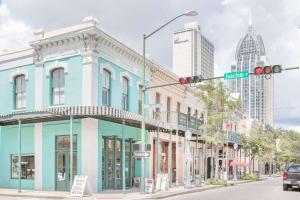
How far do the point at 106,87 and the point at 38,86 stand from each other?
3836 mm

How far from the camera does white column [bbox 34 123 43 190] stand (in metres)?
25.1

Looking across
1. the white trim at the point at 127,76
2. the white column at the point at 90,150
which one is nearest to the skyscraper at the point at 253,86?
the white trim at the point at 127,76

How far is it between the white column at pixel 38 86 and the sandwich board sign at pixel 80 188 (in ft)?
21.1

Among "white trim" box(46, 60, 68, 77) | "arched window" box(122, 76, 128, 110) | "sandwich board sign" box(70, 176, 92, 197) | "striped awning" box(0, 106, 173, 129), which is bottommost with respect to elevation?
"sandwich board sign" box(70, 176, 92, 197)

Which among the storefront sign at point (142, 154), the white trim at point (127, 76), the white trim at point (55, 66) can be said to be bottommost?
the storefront sign at point (142, 154)

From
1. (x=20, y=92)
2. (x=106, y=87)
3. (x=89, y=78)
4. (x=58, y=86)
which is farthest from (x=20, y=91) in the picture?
(x=89, y=78)

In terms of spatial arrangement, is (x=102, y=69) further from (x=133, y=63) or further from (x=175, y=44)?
(x=175, y=44)

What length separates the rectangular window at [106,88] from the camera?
2548 cm

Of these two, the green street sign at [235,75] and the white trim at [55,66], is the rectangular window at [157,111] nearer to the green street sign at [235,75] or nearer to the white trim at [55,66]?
the white trim at [55,66]

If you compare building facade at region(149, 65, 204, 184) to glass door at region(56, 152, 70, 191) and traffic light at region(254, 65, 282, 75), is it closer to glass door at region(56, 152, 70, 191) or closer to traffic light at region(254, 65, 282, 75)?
glass door at region(56, 152, 70, 191)

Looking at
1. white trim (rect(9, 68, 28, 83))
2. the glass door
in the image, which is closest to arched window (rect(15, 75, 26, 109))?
white trim (rect(9, 68, 28, 83))

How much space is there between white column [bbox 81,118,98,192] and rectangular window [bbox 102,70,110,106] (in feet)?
6.43

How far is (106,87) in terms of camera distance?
25.9 meters

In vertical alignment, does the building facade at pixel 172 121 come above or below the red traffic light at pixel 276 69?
below
